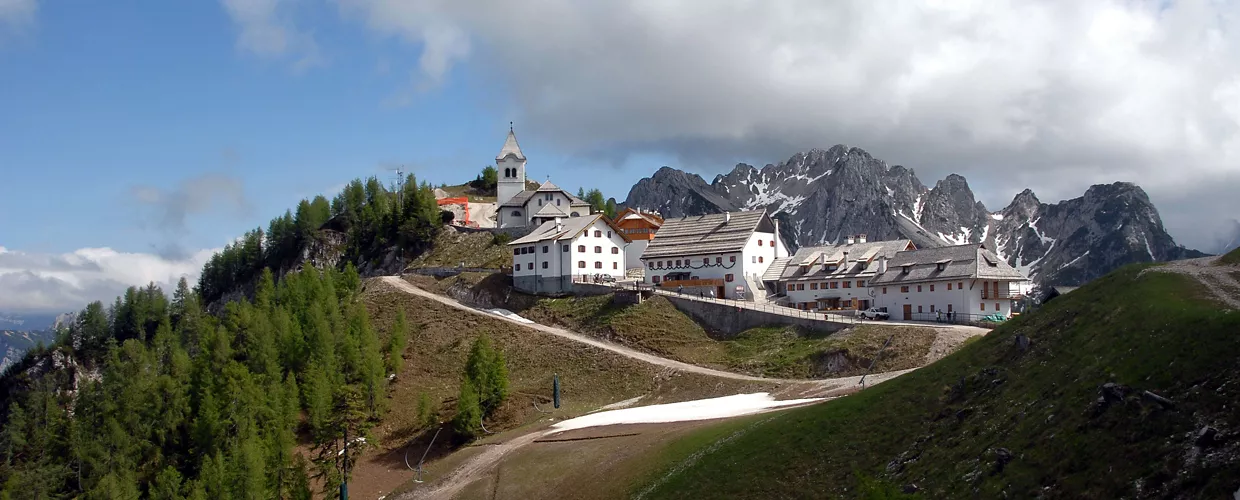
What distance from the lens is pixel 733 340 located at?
264ft

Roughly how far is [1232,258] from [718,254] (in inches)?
2385

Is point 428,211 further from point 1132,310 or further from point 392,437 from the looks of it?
point 1132,310

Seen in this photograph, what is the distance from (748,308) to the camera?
83.2 m

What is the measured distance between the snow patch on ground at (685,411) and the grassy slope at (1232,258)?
2347 cm

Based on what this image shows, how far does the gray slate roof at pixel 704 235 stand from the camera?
314 feet

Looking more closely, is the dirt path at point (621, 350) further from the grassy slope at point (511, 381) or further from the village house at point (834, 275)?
the village house at point (834, 275)

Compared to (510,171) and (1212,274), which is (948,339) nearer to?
(1212,274)

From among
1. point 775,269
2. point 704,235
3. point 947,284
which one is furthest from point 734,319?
point 947,284

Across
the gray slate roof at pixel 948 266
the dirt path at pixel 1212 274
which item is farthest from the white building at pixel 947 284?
the dirt path at pixel 1212 274

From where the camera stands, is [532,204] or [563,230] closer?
[563,230]

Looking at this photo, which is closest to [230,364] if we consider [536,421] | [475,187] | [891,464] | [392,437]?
[392,437]

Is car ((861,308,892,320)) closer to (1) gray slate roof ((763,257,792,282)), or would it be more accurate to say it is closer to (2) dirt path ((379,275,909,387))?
(2) dirt path ((379,275,909,387))

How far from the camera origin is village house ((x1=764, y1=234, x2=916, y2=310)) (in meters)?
85.6

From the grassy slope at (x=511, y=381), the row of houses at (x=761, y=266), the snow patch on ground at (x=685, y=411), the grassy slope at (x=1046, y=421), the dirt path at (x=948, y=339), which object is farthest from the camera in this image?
the row of houses at (x=761, y=266)
